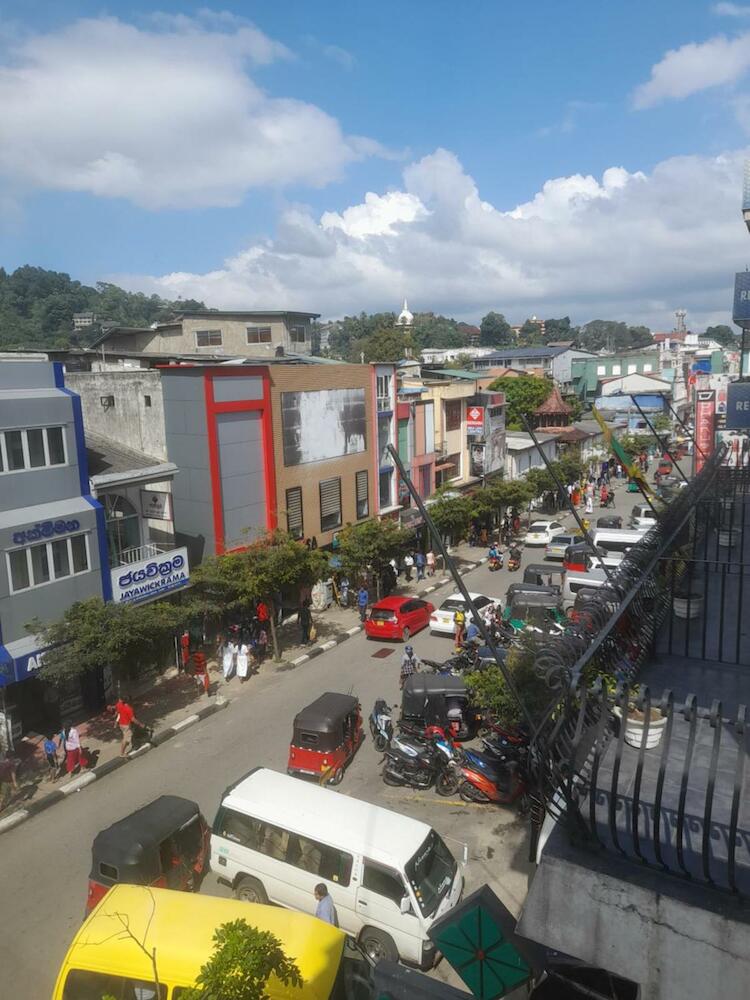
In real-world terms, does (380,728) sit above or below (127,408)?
below

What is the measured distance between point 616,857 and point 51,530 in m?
15.7

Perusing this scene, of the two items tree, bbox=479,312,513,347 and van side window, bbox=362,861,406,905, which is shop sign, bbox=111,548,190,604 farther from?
tree, bbox=479,312,513,347

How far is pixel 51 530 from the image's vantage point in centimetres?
1673

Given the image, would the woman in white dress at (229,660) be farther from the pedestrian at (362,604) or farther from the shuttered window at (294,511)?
the pedestrian at (362,604)

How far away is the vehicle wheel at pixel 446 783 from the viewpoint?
46.1 ft

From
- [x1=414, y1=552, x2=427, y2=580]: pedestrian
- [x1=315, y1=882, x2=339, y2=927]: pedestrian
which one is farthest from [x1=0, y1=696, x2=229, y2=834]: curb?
[x1=414, y1=552, x2=427, y2=580]: pedestrian

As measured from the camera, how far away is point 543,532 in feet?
120

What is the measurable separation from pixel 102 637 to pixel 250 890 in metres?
7.15

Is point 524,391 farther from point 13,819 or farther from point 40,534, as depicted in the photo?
point 13,819

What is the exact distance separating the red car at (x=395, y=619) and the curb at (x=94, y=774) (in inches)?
248

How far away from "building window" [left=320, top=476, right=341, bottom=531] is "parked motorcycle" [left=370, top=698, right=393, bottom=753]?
12.2 m

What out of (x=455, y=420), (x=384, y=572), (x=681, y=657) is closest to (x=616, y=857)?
(x=681, y=657)

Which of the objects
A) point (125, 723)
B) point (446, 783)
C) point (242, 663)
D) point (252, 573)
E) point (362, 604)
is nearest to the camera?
point (446, 783)

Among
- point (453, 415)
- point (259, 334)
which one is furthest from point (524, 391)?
point (259, 334)
